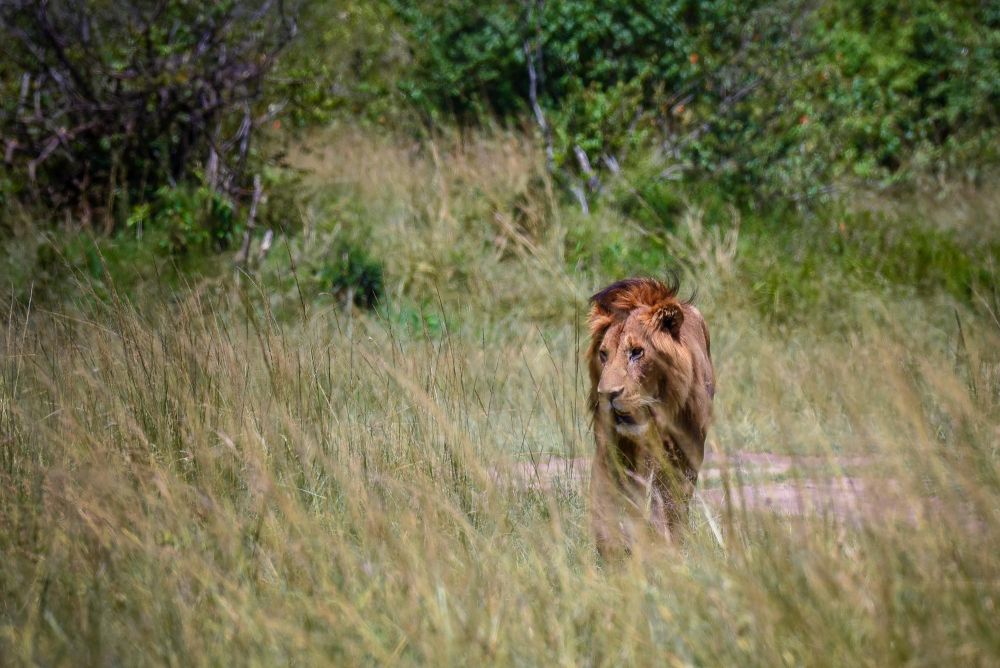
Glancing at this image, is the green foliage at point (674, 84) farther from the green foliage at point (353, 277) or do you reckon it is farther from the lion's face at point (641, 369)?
the lion's face at point (641, 369)

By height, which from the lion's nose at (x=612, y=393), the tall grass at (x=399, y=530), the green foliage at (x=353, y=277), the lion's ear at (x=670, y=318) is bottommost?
the green foliage at (x=353, y=277)

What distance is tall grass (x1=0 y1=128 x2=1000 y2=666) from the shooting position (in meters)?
2.37

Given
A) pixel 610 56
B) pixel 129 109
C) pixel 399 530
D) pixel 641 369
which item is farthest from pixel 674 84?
pixel 399 530

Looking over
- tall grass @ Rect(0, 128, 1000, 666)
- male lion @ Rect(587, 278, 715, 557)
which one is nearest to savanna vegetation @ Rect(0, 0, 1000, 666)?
tall grass @ Rect(0, 128, 1000, 666)

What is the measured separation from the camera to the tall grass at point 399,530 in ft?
7.78

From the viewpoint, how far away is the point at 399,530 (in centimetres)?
322

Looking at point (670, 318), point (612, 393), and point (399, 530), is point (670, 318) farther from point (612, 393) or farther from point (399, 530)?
point (399, 530)

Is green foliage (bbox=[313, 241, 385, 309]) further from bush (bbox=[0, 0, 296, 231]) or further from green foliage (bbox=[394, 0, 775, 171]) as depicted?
green foliage (bbox=[394, 0, 775, 171])

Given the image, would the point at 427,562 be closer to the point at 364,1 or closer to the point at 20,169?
the point at 20,169

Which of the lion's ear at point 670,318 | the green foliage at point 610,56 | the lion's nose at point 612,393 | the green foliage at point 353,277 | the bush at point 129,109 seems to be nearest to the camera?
the lion's nose at point 612,393

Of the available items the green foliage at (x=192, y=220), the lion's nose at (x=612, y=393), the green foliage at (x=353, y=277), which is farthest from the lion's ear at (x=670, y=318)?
the green foliage at (x=192, y=220)

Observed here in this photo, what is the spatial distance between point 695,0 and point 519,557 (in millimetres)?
8094

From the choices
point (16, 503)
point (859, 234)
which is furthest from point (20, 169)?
point (859, 234)

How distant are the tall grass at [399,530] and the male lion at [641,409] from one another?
135 mm
